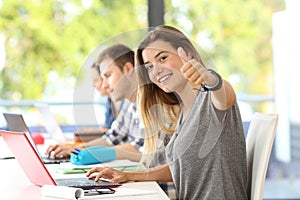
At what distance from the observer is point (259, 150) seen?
6.64 ft

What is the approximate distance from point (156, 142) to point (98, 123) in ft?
0.81

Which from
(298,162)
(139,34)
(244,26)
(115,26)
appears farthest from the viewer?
(115,26)

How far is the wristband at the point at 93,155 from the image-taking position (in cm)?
219

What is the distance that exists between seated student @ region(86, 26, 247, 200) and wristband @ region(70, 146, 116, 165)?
0.17 m

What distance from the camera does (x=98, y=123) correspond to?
6.27 ft

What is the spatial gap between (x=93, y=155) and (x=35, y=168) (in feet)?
1.39

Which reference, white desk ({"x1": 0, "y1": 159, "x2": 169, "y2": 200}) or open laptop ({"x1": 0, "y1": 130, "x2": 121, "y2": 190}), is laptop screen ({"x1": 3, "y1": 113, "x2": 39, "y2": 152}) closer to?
white desk ({"x1": 0, "y1": 159, "x2": 169, "y2": 200})

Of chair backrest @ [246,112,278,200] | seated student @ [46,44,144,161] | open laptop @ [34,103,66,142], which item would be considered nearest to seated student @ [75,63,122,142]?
seated student @ [46,44,144,161]

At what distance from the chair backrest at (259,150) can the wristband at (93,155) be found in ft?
1.52

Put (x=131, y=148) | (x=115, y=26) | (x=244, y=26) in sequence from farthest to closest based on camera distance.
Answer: (x=115, y=26)
(x=244, y=26)
(x=131, y=148)

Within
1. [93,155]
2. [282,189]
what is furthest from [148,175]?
[282,189]

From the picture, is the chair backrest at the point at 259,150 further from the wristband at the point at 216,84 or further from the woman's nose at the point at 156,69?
the woman's nose at the point at 156,69

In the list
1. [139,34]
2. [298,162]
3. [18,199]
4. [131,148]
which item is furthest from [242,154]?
[298,162]

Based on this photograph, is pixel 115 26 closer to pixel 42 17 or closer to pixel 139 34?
pixel 42 17
